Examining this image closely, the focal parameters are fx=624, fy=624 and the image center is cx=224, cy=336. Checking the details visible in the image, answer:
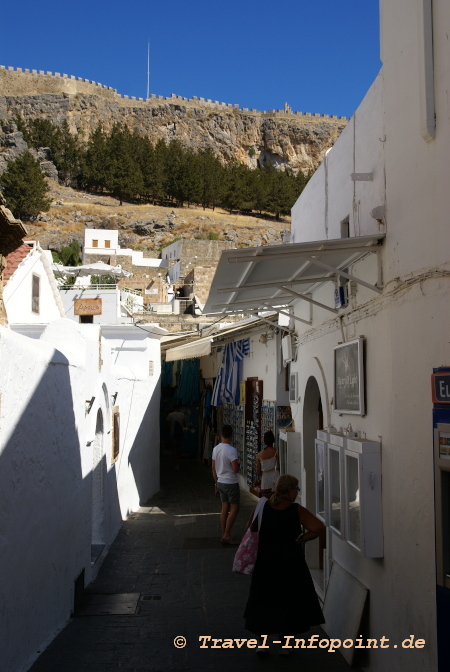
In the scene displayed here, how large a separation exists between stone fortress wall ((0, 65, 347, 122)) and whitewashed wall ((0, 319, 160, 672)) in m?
77.5

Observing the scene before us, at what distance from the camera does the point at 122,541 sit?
8281 mm

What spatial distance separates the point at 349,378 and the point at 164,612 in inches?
106

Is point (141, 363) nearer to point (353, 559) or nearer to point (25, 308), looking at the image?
point (25, 308)

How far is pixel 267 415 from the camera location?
10.2 m

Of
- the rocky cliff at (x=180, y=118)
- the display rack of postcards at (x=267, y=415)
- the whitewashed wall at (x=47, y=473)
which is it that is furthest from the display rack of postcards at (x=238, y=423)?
the rocky cliff at (x=180, y=118)

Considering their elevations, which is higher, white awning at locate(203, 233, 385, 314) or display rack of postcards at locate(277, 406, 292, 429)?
white awning at locate(203, 233, 385, 314)

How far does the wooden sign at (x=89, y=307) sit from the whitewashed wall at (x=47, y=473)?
10816 mm

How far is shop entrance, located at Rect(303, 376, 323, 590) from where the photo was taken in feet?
23.1

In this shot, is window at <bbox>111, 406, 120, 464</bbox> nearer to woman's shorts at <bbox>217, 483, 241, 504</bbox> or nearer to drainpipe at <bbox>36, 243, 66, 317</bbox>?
woman's shorts at <bbox>217, 483, 241, 504</bbox>

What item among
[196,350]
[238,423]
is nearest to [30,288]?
[196,350]

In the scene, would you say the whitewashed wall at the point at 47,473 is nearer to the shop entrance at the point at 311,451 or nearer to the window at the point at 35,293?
the shop entrance at the point at 311,451

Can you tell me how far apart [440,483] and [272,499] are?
1.38 m

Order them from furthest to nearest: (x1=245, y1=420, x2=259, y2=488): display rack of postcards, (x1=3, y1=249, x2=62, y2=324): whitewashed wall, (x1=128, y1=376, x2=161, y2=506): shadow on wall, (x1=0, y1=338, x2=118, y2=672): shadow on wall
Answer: (x1=3, y1=249, x2=62, y2=324): whitewashed wall
(x1=245, y1=420, x2=259, y2=488): display rack of postcards
(x1=128, y1=376, x2=161, y2=506): shadow on wall
(x1=0, y1=338, x2=118, y2=672): shadow on wall

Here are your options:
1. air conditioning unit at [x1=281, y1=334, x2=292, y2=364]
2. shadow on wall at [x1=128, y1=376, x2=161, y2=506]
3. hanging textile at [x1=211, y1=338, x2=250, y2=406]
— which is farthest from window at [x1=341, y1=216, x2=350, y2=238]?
hanging textile at [x1=211, y1=338, x2=250, y2=406]
